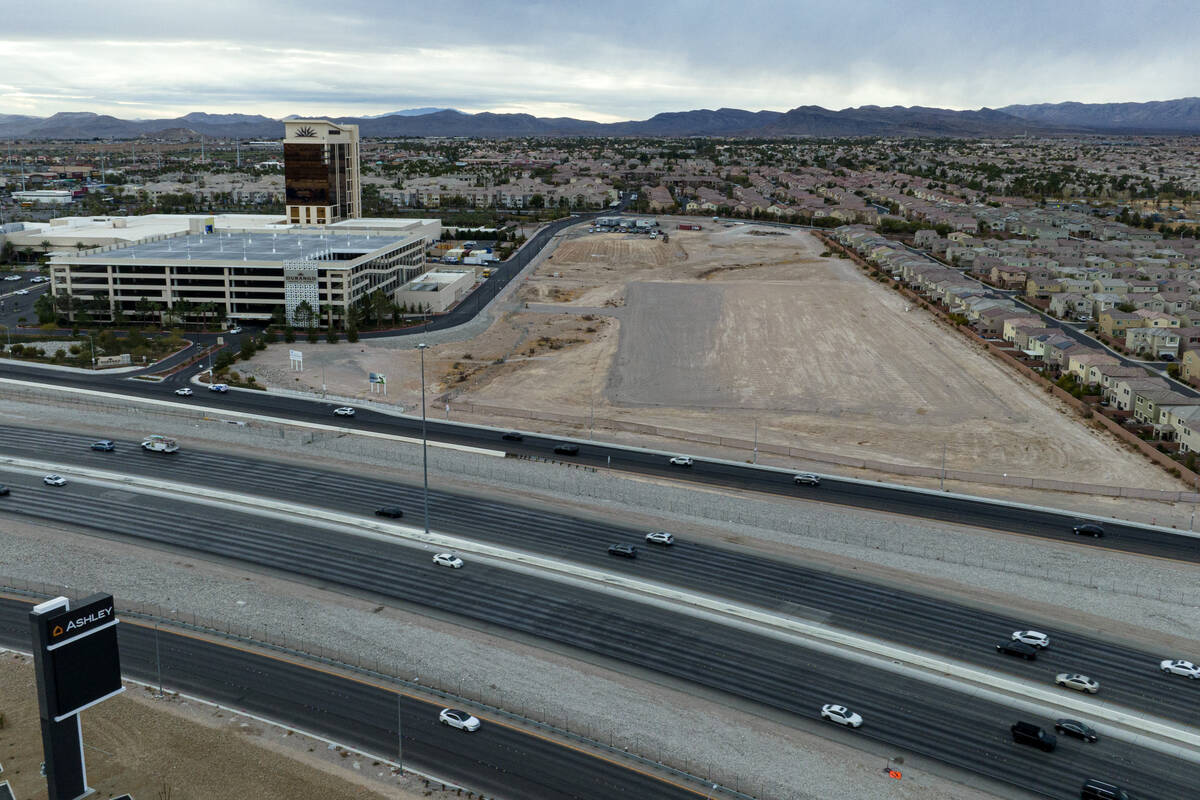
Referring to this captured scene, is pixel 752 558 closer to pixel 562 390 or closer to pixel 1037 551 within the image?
pixel 1037 551

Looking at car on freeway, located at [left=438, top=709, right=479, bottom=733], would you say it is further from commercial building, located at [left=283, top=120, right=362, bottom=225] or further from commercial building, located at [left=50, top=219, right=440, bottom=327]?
commercial building, located at [left=283, top=120, right=362, bottom=225]

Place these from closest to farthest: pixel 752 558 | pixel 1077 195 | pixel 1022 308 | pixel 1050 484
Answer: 1. pixel 752 558
2. pixel 1050 484
3. pixel 1022 308
4. pixel 1077 195

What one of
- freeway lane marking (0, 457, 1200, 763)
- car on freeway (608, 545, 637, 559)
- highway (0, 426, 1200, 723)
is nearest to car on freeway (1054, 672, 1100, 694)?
highway (0, 426, 1200, 723)

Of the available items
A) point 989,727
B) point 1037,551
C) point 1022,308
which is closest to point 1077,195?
point 1022,308

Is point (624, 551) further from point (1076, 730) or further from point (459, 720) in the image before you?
point (1076, 730)

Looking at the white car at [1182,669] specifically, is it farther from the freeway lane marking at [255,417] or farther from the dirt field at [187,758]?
the freeway lane marking at [255,417]

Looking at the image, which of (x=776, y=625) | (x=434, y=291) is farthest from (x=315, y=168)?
(x=776, y=625)
